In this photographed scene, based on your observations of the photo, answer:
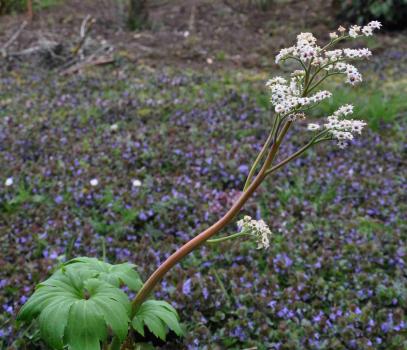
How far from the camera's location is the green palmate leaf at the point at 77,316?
1694 mm

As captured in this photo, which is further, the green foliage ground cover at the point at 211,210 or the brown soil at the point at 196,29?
the brown soil at the point at 196,29

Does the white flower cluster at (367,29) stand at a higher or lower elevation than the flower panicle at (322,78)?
higher

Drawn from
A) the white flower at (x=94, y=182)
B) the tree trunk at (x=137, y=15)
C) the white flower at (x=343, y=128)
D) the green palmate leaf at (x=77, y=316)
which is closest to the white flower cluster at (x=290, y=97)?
the white flower at (x=343, y=128)

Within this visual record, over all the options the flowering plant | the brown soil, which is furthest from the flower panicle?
the brown soil

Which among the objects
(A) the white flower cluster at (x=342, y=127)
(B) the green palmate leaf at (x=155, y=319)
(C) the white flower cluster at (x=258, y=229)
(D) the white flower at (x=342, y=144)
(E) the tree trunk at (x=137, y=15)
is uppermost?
(E) the tree trunk at (x=137, y=15)

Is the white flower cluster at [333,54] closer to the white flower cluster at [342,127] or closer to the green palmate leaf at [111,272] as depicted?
the white flower cluster at [342,127]

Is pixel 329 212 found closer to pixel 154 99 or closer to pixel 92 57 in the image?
pixel 154 99

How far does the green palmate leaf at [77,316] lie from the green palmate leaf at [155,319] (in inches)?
7.9

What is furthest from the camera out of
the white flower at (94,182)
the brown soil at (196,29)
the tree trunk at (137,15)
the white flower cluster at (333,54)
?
the tree trunk at (137,15)

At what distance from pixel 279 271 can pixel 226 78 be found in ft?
14.3

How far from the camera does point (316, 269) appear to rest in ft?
11.1

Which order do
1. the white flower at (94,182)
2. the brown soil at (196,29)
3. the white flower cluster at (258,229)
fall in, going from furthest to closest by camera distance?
1. the brown soil at (196,29)
2. the white flower at (94,182)
3. the white flower cluster at (258,229)

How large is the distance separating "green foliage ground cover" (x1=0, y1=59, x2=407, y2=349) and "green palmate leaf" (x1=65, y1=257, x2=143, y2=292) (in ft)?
1.87

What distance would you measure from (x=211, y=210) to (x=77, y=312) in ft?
7.87
